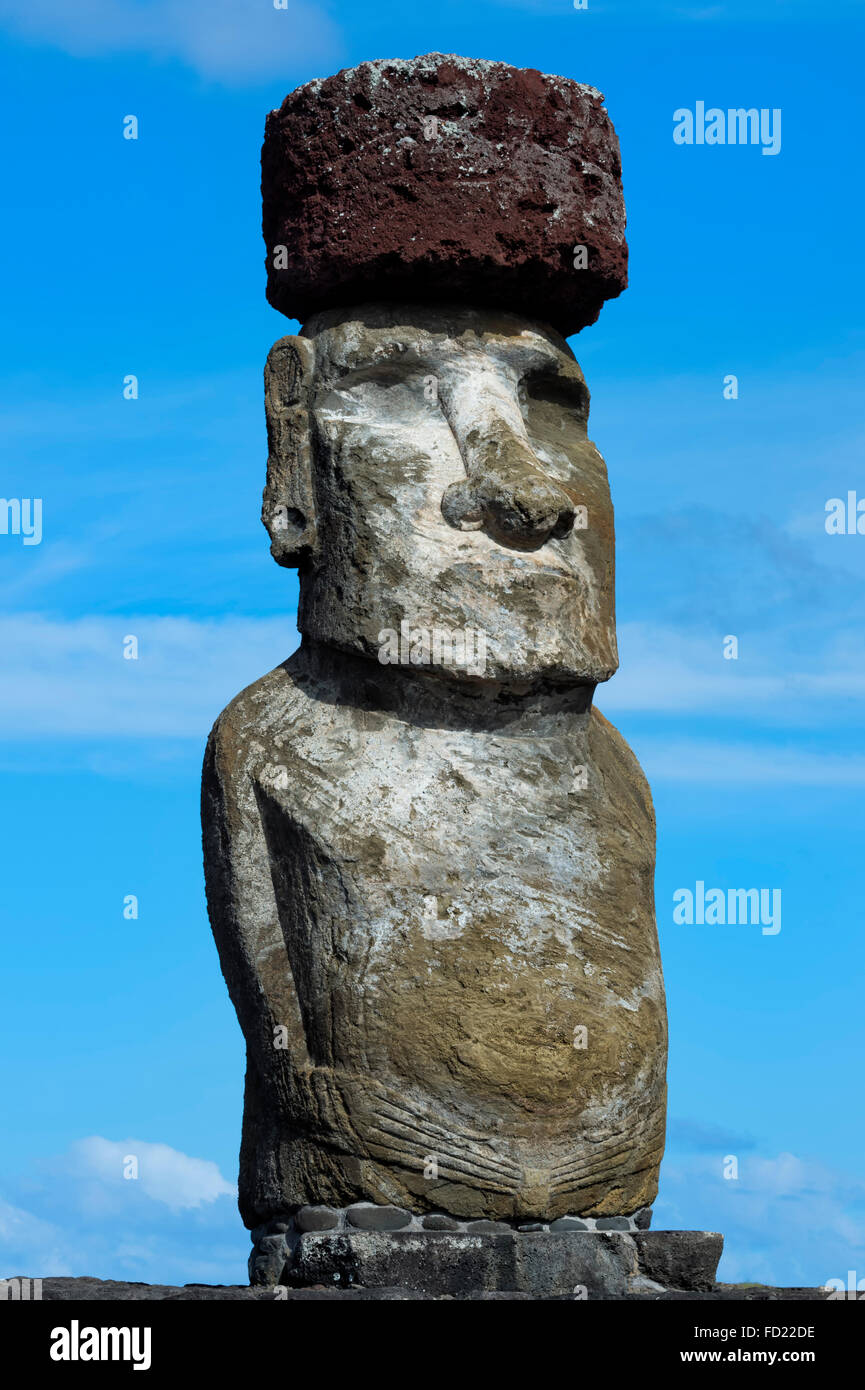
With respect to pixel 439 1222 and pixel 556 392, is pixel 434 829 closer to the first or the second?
pixel 439 1222

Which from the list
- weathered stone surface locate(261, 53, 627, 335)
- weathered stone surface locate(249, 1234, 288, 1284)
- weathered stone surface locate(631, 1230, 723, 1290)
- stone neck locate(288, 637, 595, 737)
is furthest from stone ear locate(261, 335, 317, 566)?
weathered stone surface locate(631, 1230, 723, 1290)

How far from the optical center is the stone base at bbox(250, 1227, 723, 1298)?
8719 mm

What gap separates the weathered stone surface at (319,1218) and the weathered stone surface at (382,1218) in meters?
0.12

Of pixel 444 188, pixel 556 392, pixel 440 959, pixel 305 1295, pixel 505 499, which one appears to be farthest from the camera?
pixel 556 392

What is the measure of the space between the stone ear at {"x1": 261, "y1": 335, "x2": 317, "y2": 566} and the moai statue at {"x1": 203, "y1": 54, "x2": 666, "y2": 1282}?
0.5 inches

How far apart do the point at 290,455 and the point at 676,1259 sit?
12.2 ft

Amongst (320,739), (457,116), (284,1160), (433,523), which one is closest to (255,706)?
(320,739)

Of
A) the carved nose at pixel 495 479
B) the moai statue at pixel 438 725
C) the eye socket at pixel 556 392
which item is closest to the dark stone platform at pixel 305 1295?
the moai statue at pixel 438 725

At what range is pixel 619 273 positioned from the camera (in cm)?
1010

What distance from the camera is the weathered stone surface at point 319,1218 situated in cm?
895

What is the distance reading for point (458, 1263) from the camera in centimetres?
876

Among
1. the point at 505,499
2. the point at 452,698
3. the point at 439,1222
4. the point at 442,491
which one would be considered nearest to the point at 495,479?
the point at 505,499

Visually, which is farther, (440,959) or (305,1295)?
(440,959)
